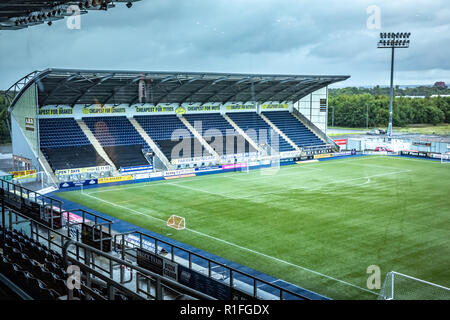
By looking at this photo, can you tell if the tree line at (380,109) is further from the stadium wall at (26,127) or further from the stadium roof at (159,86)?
the stadium wall at (26,127)

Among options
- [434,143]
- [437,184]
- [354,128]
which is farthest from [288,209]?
[354,128]

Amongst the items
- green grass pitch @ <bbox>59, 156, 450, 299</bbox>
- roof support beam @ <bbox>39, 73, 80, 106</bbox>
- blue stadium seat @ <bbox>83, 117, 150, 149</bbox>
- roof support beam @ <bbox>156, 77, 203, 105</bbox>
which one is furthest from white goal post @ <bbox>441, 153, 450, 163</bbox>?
roof support beam @ <bbox>39, 73, 80, 106</bbox>

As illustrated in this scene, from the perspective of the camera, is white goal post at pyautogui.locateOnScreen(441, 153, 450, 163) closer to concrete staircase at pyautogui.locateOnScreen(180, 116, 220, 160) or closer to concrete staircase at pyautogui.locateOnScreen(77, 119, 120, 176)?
concrete staircase at pyautogui.locateOnScreen(180, 116, 220, 160)

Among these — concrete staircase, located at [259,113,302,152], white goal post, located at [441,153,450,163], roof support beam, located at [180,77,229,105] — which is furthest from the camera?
concrete staircase, located at [259,113,302,152]

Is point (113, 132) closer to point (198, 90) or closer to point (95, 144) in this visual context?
point (95, 144)

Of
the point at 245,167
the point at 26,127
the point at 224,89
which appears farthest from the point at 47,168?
the point at 224,89

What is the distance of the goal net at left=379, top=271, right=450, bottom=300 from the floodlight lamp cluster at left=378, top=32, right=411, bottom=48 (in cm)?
4529

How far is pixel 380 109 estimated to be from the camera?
72438mm

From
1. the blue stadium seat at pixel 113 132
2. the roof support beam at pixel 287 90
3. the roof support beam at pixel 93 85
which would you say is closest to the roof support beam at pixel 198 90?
the blue stadium seat at pixel 113 132

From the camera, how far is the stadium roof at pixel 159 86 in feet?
115

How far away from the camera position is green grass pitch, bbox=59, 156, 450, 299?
16.8 metres
